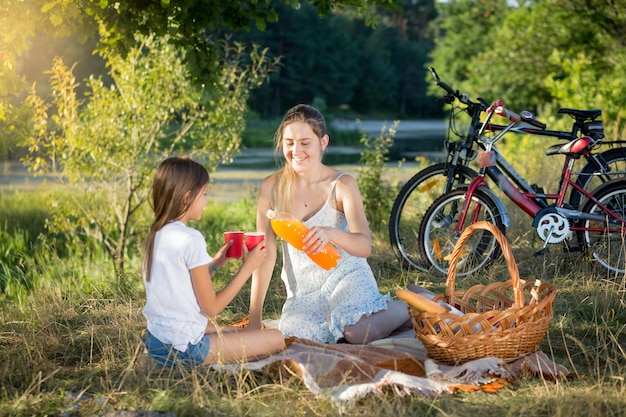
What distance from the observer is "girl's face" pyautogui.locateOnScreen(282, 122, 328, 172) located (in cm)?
383

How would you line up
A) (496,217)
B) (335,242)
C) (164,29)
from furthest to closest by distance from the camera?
(164,29) < (496,217) < (335,242)

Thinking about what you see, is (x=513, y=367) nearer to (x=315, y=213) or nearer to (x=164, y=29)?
(x=315, y=213)

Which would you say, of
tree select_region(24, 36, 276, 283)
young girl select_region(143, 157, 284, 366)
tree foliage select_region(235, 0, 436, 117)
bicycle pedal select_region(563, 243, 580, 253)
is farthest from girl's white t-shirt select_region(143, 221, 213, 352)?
tree foliage select_region(235, 0, 436, 117)

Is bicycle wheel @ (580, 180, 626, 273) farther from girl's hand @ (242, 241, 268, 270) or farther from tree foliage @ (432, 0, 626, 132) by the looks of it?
tree foliage @ (432, 0, 626, 132)

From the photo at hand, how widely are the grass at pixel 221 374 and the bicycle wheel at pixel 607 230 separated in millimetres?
130

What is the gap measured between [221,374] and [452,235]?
2.38 meters

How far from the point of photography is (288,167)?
4.02 meters

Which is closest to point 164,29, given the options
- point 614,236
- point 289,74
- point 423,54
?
point 614,236

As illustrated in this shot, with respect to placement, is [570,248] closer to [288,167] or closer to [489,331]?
[489,331]

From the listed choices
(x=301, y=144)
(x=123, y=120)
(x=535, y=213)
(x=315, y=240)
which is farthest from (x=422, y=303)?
(x=123, y=120)

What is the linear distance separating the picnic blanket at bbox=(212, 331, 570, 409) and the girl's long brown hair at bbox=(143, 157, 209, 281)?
639 millimetres

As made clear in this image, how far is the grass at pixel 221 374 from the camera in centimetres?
297

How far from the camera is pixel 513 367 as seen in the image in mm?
3389

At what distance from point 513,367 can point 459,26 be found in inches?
1011
